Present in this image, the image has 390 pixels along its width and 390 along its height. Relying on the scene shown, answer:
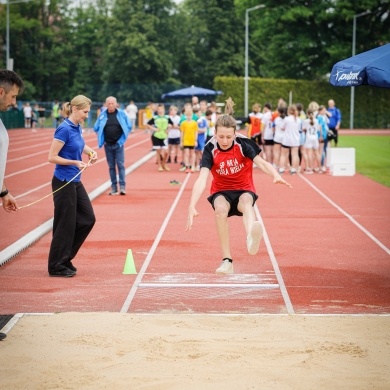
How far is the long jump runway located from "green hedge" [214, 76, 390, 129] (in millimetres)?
42099

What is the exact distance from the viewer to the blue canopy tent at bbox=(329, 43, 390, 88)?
9266mm

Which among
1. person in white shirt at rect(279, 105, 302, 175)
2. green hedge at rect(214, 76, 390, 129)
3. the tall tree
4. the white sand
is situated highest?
the tall tree

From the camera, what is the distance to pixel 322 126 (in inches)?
971

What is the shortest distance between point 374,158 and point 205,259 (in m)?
22.4

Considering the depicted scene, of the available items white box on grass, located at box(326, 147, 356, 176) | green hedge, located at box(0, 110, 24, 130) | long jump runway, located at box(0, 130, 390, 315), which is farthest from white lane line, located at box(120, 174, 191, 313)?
green hedge, located at box(0, 110, 24, 130)

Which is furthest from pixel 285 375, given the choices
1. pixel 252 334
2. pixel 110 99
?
pixel 110 99

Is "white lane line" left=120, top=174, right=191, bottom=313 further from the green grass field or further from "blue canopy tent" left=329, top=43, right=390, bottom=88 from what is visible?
the green grass field

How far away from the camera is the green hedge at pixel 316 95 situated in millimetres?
61562

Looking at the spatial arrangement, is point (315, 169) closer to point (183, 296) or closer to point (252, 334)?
point (183, 296)

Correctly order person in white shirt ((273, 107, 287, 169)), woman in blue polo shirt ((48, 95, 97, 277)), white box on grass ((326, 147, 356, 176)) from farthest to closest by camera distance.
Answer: white box on grass ((326, 147, 356, 176)) → person in white shirt ((273, 107, 287, 169)) → woman in blue polo shirt ((48, 95, 97, 277))

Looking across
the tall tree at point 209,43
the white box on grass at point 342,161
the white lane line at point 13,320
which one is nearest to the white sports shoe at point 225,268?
the white lane line at point 13,320

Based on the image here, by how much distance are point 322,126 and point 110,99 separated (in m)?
7.79

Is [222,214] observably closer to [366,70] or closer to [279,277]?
[279,277]

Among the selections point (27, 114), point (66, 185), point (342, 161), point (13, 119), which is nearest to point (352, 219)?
point (66, 185)
